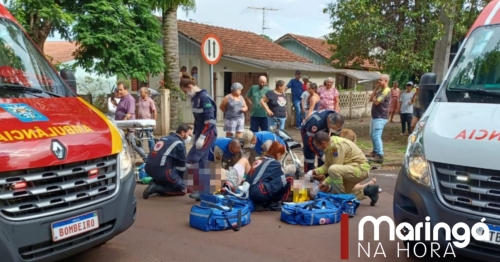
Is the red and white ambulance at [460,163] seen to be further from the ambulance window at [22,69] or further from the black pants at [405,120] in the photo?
the black pants at [405,120]

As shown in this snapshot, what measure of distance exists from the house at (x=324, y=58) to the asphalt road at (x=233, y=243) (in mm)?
20947

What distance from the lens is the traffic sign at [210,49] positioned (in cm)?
852

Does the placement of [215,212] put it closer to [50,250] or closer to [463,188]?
[50,250]

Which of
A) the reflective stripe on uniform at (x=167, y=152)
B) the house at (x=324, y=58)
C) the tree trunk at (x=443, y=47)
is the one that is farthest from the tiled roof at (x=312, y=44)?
the reflective stripe on uniform at (x=167, y=152)

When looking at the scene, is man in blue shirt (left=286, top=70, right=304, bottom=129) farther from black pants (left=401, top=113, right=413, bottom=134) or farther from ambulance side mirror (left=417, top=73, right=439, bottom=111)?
ambulance side mirror (left=417, top=73, right=439, bottom=111)

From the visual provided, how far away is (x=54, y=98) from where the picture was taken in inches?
172

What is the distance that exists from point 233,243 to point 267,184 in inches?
43.4

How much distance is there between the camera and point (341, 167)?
5.87m

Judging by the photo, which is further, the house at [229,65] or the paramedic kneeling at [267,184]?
the house at [229,65]

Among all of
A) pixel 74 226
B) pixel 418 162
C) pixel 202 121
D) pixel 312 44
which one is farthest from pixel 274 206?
pixel 312 44

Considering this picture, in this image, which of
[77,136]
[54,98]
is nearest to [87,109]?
[54,98]

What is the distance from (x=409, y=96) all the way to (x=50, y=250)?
12393mm

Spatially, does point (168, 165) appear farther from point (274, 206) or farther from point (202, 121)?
point (274, 206)

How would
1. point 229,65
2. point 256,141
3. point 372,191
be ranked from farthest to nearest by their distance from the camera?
point 229,65, point 256,141, point 372,191
